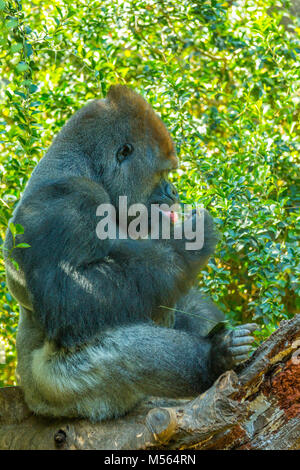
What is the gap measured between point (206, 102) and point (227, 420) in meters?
3.94

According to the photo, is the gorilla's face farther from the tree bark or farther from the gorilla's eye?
the tree bark

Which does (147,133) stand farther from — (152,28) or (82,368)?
(152,28)

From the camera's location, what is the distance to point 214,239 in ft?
10.7

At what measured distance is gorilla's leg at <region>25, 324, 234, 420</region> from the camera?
295cm

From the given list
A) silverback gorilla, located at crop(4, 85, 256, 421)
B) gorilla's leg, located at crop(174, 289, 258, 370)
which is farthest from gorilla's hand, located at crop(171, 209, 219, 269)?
gorilla's leg, located at crop(174, 289, 258, 370)

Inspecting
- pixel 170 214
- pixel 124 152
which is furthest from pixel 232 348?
pixel 124 152

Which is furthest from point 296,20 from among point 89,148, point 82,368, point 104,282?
point 82,368

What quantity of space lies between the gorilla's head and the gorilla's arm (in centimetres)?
38

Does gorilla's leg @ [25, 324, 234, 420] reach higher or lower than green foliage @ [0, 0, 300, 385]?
lower

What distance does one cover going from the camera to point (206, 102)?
585 cm

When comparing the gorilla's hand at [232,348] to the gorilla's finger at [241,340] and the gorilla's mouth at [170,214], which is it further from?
the gorilla's mouth at [170,214]

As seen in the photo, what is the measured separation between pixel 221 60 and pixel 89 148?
2650 mm

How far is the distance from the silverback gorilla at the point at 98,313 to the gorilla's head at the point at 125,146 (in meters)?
0.22

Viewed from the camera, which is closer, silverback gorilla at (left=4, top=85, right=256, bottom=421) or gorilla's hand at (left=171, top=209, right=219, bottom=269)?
silverback gorilla at (left=4, top=85, right=256, bottom=421)
